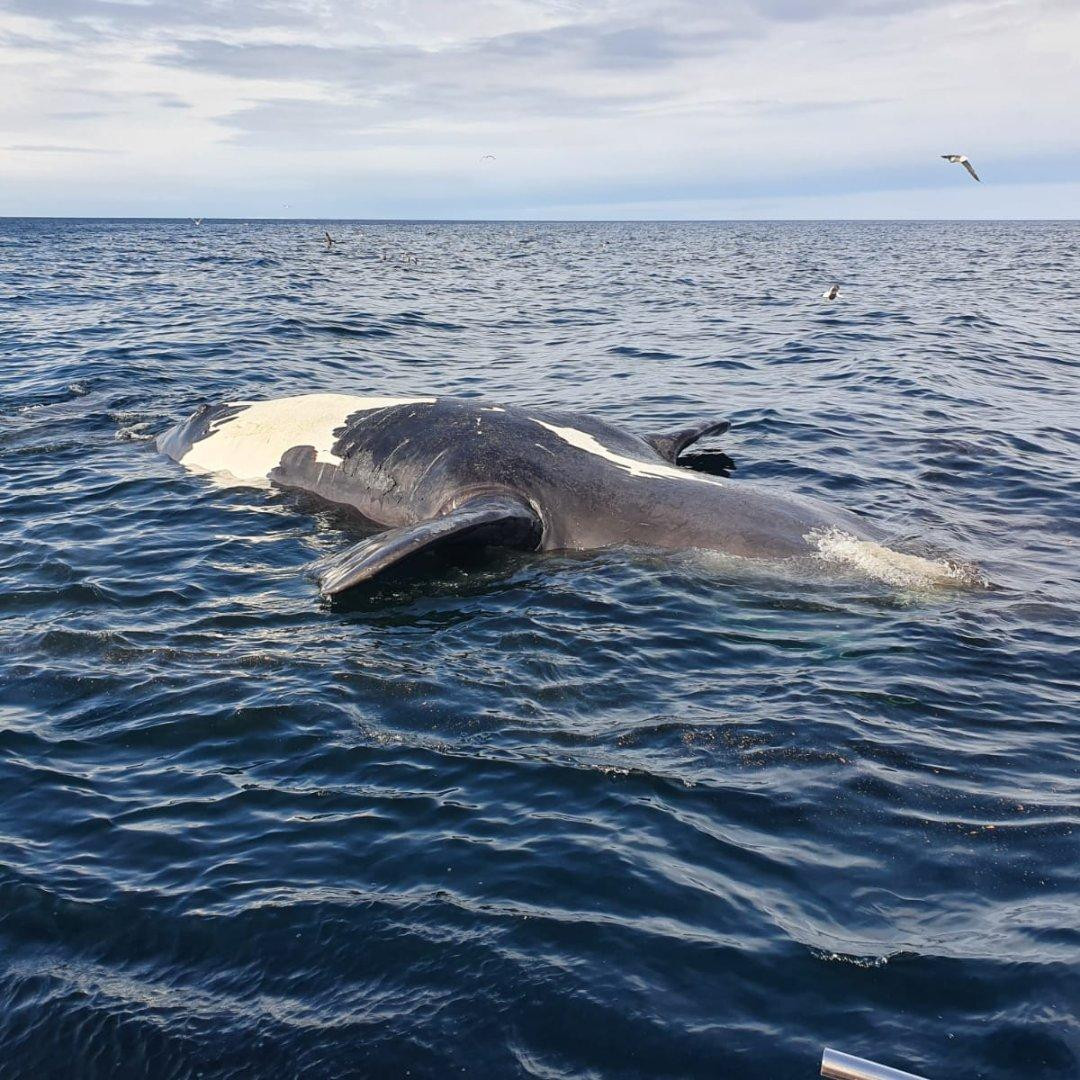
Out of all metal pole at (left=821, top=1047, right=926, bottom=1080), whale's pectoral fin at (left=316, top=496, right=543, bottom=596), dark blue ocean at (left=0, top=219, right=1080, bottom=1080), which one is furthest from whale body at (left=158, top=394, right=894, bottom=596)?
metal pole at (left=821, top=1047, right=926, bottom=1080)

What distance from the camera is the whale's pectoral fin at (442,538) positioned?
7.91m

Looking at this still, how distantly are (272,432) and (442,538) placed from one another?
467cm

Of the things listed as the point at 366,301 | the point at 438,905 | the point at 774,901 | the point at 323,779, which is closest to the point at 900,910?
the point at 774,901

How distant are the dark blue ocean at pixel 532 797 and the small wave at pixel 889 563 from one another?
0.15 m

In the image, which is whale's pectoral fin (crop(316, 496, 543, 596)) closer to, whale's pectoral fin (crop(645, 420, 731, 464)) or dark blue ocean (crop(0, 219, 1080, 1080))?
dark blue ocean (crop(0, 219, 1080, 1080))

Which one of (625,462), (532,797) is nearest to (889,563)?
(625,462)

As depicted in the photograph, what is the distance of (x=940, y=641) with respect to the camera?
25.1 ft

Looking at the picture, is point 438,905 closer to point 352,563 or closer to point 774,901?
point 774,901

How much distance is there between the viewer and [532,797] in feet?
18.7

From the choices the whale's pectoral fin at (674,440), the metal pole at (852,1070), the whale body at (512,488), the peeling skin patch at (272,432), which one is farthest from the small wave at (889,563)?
the metal pole at (852,1070)

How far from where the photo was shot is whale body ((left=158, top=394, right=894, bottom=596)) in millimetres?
8789

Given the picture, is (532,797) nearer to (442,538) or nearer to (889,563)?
(442,538)

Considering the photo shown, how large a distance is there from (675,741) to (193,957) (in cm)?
299

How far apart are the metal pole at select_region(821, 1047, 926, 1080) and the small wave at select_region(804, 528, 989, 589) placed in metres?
5.84
